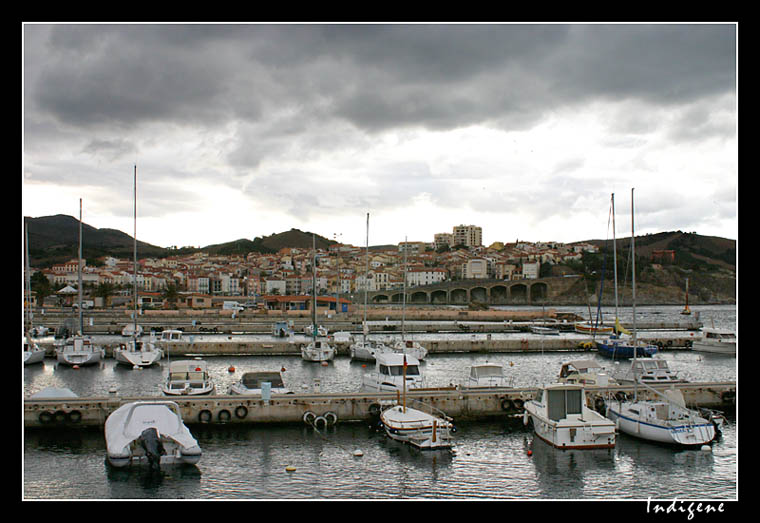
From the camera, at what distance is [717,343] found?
39.9m

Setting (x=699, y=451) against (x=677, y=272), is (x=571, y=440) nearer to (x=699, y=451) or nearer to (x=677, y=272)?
(x=699, y=451)

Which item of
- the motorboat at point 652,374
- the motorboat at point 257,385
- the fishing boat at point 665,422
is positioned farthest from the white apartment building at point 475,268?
the fishing boat at point 665,422

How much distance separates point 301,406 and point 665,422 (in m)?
9.71

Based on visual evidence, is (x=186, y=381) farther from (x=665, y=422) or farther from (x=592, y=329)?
(x=592, y=329)

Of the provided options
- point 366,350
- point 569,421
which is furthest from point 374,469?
point 366,350

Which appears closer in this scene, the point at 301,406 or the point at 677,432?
the point at 677,432

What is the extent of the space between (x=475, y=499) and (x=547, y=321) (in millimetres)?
54717

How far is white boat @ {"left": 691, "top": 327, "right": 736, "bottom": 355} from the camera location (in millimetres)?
39656

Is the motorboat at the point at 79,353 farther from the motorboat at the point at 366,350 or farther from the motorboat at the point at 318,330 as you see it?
the motorboat at the point at 318,330

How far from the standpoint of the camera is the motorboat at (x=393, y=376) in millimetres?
21031

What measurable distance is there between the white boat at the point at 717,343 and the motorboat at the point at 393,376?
2646 cm

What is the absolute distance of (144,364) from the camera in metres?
30.0

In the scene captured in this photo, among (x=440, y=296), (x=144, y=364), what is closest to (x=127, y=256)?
(x=440, y=296)

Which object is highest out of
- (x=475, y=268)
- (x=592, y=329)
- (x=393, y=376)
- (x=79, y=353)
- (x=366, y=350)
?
(x=475, y=268)
